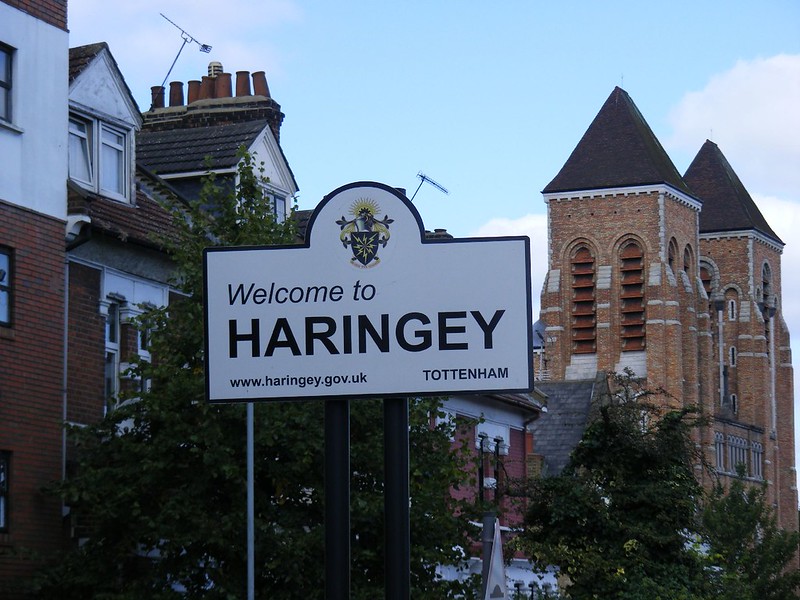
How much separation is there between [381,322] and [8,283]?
43.9 ft

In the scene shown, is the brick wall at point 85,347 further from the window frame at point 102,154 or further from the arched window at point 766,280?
the arched window at point 766,280

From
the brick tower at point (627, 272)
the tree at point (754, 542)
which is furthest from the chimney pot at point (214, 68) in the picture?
the brick tower at point (627, 272)

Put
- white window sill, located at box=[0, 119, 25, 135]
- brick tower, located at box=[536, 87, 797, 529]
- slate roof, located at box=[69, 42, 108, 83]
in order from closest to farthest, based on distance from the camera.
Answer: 1. white window sill, located at box=[0, 119, 25, 135]
2. slate roof, located at box=[69, 42, 108, 83]
3. brick tower, located at box=[536, 87, 797, 529]

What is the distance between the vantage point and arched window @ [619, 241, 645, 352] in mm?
111438

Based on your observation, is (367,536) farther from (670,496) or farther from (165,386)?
(670,496)

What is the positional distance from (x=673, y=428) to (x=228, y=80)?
1065cm

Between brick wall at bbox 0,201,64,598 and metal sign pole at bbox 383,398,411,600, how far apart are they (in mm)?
12821

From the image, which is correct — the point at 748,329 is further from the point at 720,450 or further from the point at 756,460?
the point at 720,450

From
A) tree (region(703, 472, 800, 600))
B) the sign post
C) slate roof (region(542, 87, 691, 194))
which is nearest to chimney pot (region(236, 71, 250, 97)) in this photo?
the sign post

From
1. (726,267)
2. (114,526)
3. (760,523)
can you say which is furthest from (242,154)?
(726,267)

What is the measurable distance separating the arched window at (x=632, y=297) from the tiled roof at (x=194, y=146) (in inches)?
3243

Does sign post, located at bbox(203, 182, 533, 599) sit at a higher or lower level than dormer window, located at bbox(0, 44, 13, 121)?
lower


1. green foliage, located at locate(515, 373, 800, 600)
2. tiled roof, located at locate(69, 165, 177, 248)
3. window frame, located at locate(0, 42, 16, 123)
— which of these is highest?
window frame, located at locate(0, 42, 16, 123)

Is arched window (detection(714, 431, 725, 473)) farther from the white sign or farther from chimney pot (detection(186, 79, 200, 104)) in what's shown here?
the white sign
